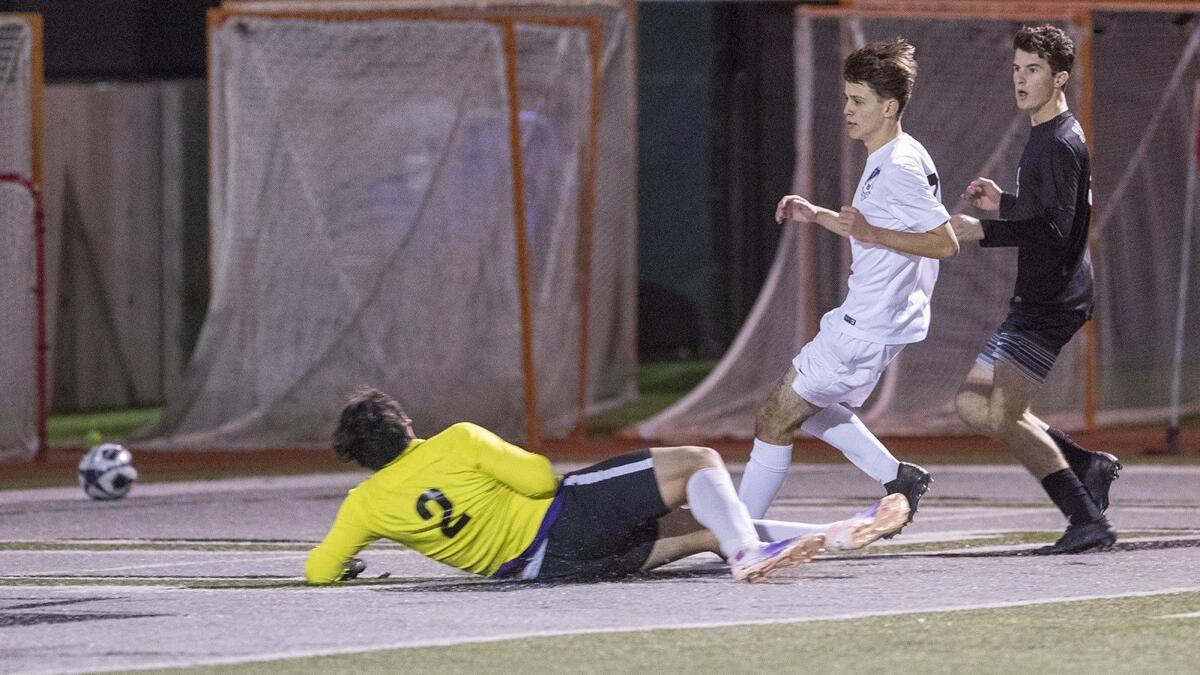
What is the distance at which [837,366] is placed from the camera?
27.6 feet

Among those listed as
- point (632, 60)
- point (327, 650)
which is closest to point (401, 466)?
point (327, 650)

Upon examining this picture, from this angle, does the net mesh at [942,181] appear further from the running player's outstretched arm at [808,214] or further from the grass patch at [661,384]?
the running player's outstretched arm at [808,214]

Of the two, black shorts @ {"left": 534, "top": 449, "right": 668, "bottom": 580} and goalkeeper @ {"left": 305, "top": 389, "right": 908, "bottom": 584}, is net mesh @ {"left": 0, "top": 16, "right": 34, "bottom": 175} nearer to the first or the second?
goalkeeper @ {"left": 305, "top": 389, "right": 908, "bottom": 584}

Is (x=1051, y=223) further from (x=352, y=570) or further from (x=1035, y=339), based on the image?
(x=352, y=570)

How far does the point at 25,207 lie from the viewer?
1591 centimetres

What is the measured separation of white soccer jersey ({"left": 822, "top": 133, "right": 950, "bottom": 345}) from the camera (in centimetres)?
830

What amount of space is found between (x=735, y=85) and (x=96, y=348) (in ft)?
21.7

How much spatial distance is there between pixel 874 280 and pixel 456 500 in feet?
6.15

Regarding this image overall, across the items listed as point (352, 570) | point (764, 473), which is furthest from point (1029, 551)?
point (352, 570)

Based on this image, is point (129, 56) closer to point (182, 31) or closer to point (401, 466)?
point (182, 31)

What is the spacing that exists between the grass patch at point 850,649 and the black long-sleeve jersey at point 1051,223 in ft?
6.82

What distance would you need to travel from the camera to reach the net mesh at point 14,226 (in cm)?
1590

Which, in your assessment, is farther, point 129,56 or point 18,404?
point 129,56

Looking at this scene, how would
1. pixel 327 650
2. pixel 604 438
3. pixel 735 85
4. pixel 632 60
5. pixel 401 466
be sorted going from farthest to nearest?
pixel 735 85 → pixel 632 60 → pixel 604 438 → pixel 401 466 → pixel 327 650
